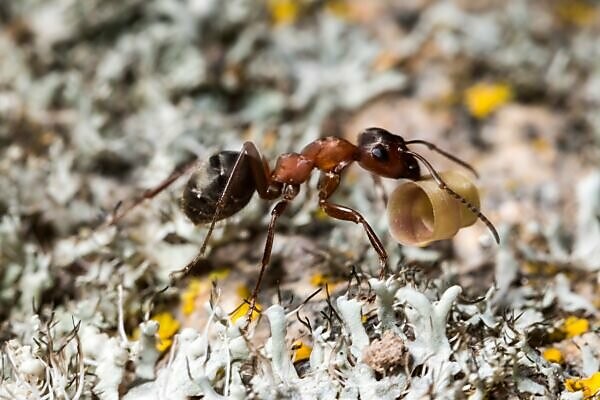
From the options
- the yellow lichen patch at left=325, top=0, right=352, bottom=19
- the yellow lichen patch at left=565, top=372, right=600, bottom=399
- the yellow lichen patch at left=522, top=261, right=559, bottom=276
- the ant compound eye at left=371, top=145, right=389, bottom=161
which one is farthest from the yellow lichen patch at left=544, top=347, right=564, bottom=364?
the yellow lichen patch at left=325, top=0, right=352, bottom=19

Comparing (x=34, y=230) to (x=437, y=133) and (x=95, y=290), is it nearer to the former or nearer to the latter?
(x=95, y=290)

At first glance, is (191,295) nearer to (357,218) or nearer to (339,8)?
(357,218)

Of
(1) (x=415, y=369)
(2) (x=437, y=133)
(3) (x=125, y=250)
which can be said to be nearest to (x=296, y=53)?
(2) (x=437, y=133)

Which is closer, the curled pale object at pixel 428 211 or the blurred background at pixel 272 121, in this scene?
the curled pale object at pixel 428 211

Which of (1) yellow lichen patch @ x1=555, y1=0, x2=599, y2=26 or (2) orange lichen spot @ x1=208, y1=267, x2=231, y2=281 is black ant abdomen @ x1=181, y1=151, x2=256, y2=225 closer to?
(2) orange lichen spot @ x1=208, y1=267, x2=231, y2=281

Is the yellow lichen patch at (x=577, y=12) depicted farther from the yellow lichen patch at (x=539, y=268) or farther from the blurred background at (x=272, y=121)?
the yellow lichen patch at (x=539, y=268)

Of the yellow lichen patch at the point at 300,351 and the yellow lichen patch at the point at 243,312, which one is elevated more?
the yellow lichen patch at the point at 243,312

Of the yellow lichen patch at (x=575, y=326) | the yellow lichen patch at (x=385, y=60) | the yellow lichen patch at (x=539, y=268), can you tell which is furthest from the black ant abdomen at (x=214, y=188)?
the yellow lichen patch at (x=385, y=60)
